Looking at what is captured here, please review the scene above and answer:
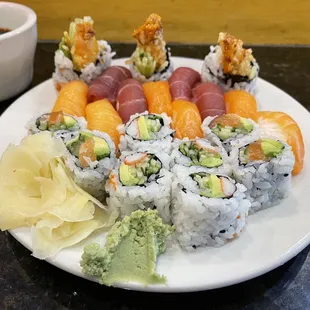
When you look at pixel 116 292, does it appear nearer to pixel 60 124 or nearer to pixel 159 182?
pixel 159 182

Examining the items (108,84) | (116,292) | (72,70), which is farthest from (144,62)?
(116,292)

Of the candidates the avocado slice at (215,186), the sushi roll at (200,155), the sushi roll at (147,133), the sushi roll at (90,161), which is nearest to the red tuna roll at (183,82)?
the sushi roll at (147,133)

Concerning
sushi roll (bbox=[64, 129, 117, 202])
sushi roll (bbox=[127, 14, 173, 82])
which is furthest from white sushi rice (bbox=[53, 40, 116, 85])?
sushi roll (bbox=[64, 129, 117, 202])

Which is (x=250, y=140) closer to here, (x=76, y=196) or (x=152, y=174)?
(x=152, y=174)

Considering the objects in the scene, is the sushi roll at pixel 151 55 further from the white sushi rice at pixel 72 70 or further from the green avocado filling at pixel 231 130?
the green avocado filling at pixel 231 130

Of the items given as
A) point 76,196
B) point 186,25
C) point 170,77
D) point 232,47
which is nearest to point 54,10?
point 186,25

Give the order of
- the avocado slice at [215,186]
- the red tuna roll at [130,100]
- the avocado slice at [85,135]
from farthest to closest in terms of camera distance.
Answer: the red tuna roll at [130,100] → the avocado slice at [85,135] → the avocado slice at [215,186]
